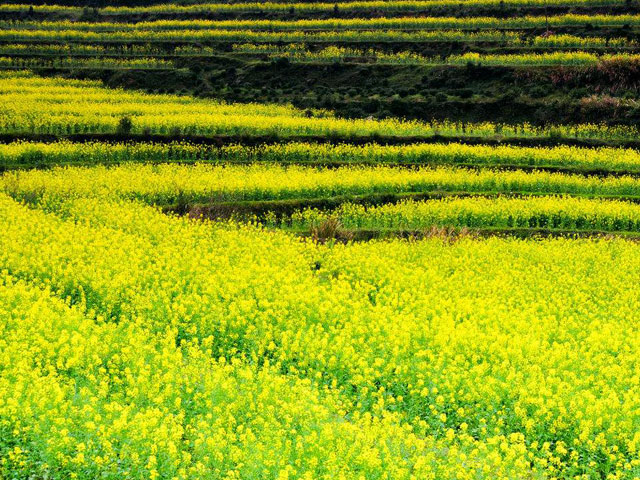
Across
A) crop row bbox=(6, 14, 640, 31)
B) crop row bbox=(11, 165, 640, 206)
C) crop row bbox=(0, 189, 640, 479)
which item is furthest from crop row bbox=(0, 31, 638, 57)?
crop row bbox=(0, 189, 640, 479)

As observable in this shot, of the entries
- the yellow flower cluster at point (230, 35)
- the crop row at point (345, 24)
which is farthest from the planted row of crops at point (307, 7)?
the yellow flower cluster at point (230, 35)

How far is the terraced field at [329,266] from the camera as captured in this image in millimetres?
9961

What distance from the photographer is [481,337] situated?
1374 centimetres

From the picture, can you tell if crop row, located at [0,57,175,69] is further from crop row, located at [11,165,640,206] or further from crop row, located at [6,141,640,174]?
crop row, located at [11,165,640,206]

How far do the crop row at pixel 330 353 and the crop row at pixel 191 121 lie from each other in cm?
1329

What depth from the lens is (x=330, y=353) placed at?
13102mm

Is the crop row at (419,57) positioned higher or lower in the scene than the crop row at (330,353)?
higher

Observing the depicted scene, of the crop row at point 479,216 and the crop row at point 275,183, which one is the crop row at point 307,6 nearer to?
the crop row at point 275,183

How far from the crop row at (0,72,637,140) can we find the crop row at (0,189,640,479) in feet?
43.6

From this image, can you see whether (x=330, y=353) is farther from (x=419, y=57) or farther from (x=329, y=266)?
(x=419, y=57)

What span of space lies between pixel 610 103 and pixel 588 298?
25.4m

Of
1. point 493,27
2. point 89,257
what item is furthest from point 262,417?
point 493,27

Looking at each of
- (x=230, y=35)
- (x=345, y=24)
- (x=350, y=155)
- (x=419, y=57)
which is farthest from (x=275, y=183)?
(x=345, y=24)

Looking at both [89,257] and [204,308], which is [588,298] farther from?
[89,257]
